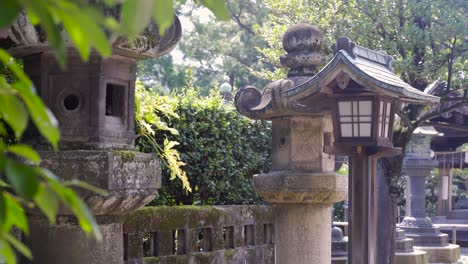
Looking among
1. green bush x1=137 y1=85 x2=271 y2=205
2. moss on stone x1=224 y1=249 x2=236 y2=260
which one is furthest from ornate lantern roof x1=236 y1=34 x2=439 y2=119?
moss on stone x1=224 y1=249 x2=236 y2=260

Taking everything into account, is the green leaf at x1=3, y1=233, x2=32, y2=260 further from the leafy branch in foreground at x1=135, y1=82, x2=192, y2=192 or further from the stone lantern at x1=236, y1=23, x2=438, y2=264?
the stone lantern at x1=236, y1=23, x2=438, y2=264

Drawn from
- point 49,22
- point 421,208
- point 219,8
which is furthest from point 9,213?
point 421,208

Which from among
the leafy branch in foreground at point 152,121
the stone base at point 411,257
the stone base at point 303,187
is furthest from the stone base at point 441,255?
the leafy branch in foreground at point 152,121

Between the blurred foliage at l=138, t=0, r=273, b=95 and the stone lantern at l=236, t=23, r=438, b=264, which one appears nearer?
the stone lantern at l=236, t=23, r=438, b=264

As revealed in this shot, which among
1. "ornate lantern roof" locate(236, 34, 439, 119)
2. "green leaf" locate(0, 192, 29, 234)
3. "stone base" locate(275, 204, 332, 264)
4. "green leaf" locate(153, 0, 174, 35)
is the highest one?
"ornate lantern roof" locate(236, 34, 439, 119)

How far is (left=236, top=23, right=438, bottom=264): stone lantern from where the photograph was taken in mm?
7195

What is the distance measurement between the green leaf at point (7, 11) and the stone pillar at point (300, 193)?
6116 millimetres

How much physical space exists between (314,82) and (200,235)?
2184 mm

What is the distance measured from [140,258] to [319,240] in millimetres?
1852

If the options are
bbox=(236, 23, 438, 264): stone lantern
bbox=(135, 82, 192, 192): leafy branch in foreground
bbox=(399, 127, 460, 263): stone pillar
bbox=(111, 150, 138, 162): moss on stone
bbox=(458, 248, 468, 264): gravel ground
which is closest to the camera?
bbox=(111, 150, 138, 162): moss on stone

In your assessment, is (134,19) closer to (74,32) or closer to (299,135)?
(74,32)

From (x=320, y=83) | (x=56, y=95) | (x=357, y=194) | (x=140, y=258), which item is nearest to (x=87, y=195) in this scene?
(x=56, y=95)

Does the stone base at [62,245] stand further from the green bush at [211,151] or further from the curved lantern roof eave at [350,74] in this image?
the curved lantern roof eave at [350,74]

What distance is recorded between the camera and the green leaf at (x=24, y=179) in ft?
4.23
